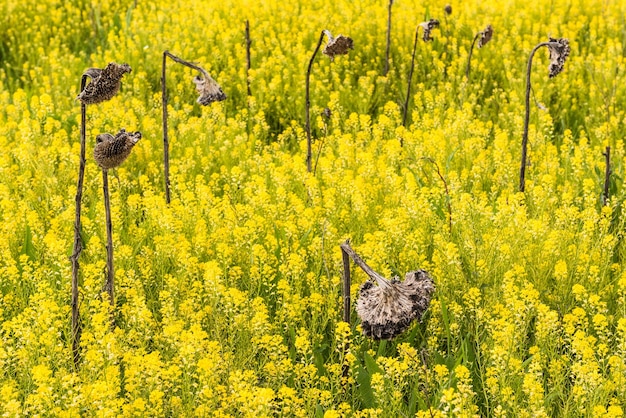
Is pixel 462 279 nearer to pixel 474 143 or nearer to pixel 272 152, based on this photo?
pixel 474 143

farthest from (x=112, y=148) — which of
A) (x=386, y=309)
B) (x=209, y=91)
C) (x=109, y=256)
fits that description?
(x=386, y=309)

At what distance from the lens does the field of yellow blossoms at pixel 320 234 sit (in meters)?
2.69

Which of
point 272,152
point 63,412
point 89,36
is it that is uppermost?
point 89,36

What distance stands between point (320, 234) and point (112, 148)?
125 centimetres

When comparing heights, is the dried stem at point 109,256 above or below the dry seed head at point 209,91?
below

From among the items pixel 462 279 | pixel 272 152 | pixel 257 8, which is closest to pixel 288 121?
pixel 272 152

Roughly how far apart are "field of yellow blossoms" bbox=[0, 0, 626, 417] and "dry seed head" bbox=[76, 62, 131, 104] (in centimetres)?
71

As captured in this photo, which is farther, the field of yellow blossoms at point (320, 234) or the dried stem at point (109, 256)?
the dried stem at point (109, 256)

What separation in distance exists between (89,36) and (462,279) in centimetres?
608

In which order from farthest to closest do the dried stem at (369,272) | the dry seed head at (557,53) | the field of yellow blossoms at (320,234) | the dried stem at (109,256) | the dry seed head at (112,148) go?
the dry seed head at (557,53) < the dried stem at (109,256) < the dry seed head at (112,148) < the field of yellow blossoms at (320,234) < the dried stem at (369,272)

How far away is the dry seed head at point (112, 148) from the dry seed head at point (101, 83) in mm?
149

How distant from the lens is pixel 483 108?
5.84 metres

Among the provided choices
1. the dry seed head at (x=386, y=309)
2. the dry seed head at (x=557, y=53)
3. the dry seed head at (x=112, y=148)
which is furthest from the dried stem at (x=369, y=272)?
the dry seed head at (x=557, y=53)

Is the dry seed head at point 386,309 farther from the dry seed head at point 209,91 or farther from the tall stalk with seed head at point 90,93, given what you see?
the dry seed head at point 209,91
